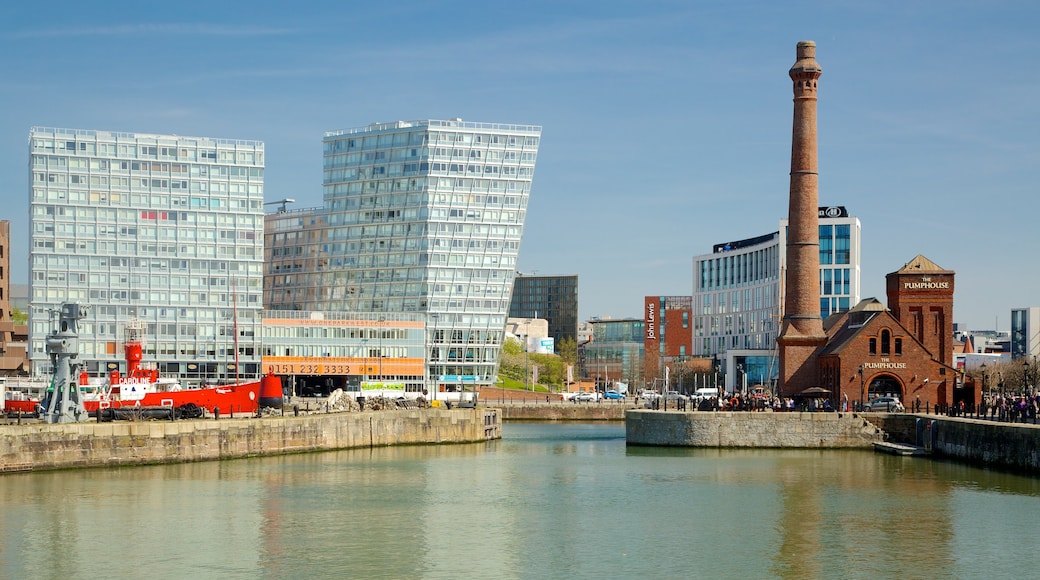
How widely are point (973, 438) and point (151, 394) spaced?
5560 cm

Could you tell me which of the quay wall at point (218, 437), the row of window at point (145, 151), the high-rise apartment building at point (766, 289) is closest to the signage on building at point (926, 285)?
the quay wall at point (218, 437)

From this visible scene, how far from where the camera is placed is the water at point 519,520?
4406 cm

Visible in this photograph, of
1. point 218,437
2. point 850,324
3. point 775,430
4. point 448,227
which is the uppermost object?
point 448,227

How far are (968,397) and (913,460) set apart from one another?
21321mm

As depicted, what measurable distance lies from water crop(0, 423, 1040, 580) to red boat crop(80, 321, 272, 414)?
1932 cm

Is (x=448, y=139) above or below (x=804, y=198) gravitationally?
above

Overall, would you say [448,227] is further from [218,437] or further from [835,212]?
[218,437]

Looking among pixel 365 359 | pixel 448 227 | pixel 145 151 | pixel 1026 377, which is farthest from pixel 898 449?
pixel 145 151

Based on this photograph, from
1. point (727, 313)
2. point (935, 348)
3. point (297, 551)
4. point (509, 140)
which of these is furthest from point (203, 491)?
point (727, 313)

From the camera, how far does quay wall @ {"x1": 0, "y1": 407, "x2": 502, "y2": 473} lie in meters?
67.4

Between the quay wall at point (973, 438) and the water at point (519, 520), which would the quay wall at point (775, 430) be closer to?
the quay wall at point (973, 438)

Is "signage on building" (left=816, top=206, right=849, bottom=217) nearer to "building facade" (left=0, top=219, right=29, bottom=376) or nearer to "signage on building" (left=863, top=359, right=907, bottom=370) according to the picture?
"signage on building" (left=863, top=359, right=907, bottom=370)

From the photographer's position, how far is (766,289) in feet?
591

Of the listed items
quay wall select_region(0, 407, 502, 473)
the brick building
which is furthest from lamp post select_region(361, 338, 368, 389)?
the brick building
